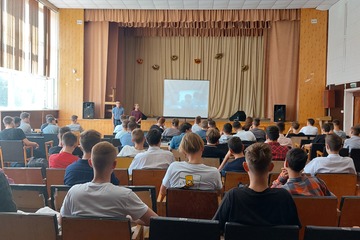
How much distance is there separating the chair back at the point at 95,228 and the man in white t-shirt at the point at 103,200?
0.58ft

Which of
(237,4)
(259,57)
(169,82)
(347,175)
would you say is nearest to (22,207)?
(347,175)

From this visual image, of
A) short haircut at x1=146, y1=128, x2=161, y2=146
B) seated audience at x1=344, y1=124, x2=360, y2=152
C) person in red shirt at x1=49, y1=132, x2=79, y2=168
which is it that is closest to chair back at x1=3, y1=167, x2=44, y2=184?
person in red shirt at x1=49, y1=132, x2=79, y2=168

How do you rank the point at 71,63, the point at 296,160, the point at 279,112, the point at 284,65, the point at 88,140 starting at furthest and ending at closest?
the point at 284,65 < the point at 71,63 < the point at 279,112 < the point at 88,140 < the point at 296,160

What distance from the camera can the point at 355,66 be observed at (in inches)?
423

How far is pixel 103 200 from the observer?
91.0 inches

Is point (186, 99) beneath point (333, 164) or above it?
above

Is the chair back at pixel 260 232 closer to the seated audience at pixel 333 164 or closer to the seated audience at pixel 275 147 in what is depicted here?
the seated audience at pixel 333 164

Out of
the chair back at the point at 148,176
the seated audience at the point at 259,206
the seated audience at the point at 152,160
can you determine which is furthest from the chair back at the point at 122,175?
the seated audience at the point at 259,206

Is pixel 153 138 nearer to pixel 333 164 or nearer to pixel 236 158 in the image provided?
pixel 236 158

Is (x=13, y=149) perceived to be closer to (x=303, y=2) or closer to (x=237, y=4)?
(x=237, y=4)

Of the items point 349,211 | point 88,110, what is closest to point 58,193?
point 349,211

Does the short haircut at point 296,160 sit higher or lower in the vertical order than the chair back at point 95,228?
higher

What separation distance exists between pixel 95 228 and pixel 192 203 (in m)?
0.94

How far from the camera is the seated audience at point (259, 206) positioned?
2141mm
